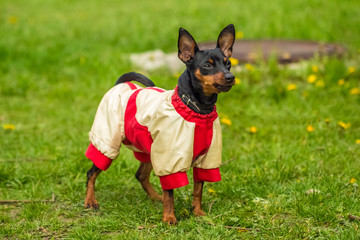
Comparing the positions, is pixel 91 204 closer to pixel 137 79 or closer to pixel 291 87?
pixel 137 79

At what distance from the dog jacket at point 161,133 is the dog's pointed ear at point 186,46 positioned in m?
0.26

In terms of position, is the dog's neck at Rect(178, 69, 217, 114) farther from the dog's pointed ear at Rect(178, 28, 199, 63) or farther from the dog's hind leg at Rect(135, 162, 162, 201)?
the dog's hind leg at Rect(135, 162, 162, 201)

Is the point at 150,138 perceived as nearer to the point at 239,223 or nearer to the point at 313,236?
the point at 239,223

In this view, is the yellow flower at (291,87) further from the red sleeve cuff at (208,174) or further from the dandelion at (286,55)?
the red sleeve cuff at (208,174)

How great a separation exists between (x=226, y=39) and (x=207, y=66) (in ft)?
1.16

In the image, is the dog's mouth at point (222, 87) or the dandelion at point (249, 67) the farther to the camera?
the dandelion at point (249, 67)

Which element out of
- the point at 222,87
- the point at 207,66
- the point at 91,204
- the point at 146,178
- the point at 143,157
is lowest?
the point at 91,204

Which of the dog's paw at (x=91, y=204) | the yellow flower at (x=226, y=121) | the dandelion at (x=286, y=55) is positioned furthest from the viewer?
the dandelion at (x=286, y=55)

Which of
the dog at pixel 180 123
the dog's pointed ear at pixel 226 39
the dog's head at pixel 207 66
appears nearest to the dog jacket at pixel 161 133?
the dog at pixel 180 123

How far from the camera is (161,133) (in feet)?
10.5

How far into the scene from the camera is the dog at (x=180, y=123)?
3164mm

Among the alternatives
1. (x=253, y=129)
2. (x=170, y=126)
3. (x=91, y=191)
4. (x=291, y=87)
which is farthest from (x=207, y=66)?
(x=291, y=87)

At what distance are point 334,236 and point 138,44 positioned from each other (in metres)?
5.75

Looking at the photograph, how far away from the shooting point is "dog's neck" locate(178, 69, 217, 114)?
3.19 metres
